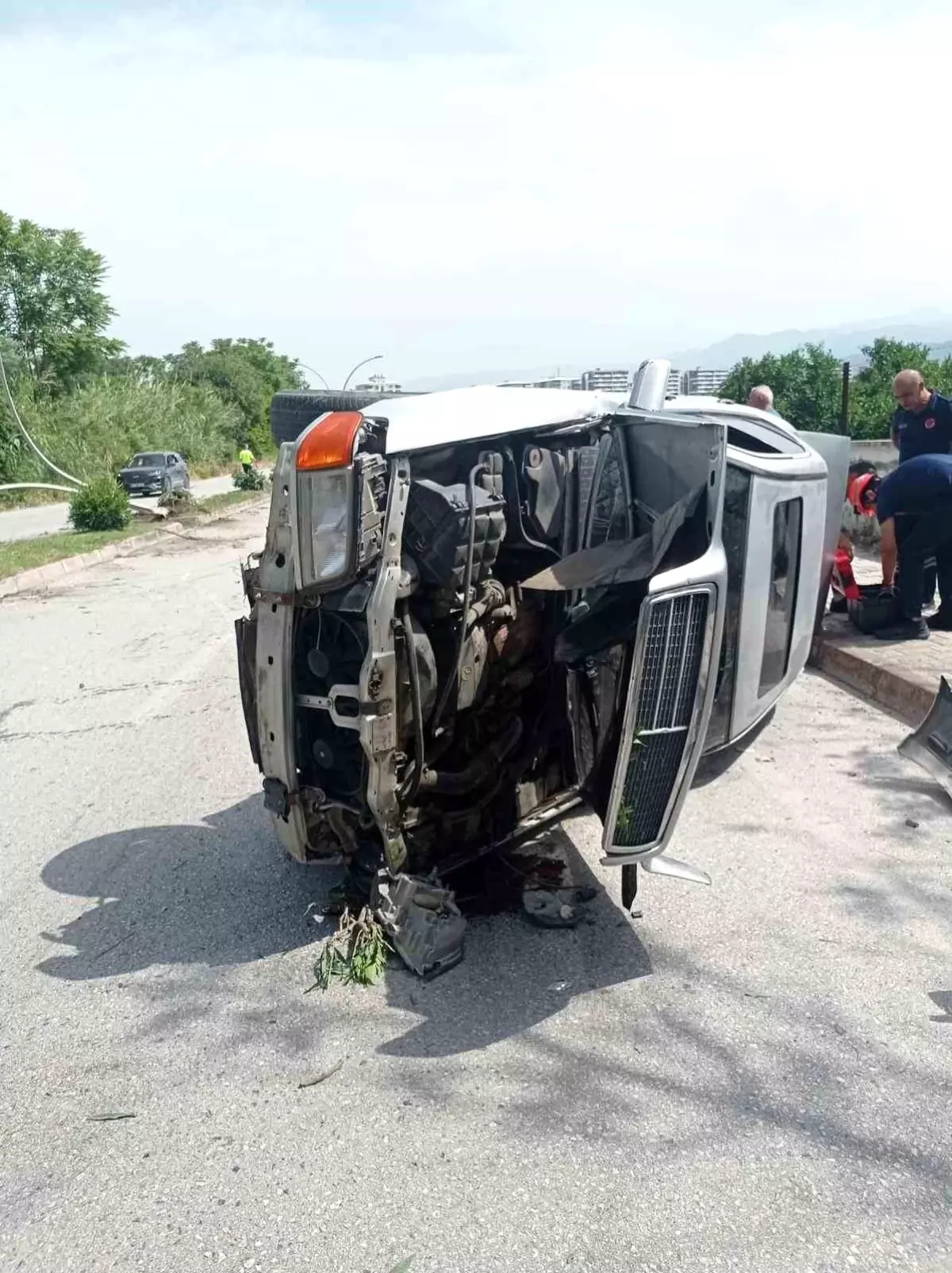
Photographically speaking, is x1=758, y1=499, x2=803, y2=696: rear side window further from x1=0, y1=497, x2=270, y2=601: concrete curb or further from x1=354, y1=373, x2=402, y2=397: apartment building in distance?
x1=0, y1=497, x2=270, y2=601: concrete curb

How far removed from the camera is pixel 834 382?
29.0m

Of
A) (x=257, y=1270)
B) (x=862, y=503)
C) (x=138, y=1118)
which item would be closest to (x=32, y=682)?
(x=138, y=1118)

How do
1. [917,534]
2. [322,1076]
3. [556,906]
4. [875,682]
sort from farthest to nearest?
1. [917,534]
2. [875,682]
3. [556,906]
4. [322,1076]

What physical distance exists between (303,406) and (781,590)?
3331 mm

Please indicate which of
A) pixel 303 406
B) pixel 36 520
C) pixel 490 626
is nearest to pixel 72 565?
pixel 303 406

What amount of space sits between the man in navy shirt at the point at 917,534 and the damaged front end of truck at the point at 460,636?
13.6 feet

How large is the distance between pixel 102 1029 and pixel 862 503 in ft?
25.6

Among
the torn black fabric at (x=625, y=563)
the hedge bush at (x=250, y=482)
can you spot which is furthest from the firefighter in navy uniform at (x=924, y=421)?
the hedge bush at (x=250, y=482)

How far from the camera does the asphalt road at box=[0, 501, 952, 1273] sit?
2.40 m

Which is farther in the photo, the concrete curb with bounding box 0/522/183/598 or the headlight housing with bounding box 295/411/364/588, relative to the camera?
the concrete curb with bounding box 0/522/183/598

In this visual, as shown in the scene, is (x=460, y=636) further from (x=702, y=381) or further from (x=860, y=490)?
(x=702, y=381)

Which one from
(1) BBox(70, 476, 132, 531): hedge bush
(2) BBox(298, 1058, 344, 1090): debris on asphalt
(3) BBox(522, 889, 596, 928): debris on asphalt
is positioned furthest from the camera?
(1) BBox(70, 476, 132, 531): hedge bush

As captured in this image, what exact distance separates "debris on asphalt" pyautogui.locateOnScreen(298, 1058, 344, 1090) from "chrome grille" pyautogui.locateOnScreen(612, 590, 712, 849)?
1.09 metres

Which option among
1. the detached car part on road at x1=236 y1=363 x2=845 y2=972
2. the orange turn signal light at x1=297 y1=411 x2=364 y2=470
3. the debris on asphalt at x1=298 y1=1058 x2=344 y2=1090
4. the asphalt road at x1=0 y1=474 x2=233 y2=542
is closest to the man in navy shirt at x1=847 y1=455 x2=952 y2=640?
the detached car part on road at x1=236 y1=363 x2=845 y2=972
